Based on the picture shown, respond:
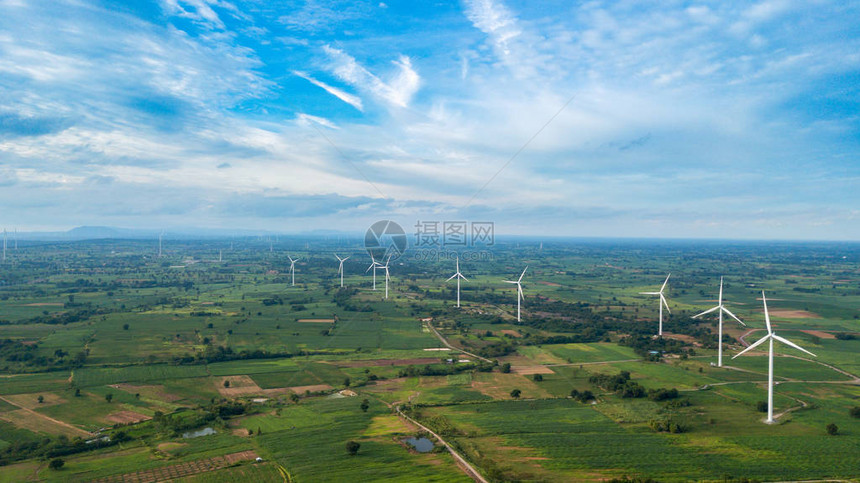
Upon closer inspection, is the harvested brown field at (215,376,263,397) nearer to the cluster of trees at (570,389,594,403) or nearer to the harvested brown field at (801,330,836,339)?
the cluster of trees at (570,389,594,403)

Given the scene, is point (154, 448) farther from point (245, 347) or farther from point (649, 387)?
point (649, 387)

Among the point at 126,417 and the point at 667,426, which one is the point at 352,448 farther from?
the point at 667,426

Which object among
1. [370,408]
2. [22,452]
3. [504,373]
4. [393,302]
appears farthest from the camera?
[393,302]

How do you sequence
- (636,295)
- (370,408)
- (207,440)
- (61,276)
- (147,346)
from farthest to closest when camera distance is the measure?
1. (61,276)
2. (636,295)
3. (147,346)
4. (370,408)
5. (207,440)

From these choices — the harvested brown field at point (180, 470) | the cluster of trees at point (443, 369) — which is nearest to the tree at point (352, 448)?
the harvested brown field at point (180, 470)

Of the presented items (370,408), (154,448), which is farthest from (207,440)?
(370,408)

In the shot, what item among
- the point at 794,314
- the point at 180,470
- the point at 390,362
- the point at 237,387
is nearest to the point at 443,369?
the point at 390,362

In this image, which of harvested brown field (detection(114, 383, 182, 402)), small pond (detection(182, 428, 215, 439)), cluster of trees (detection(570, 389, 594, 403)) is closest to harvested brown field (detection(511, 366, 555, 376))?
cluster of trees (detection(570, 389, 594, 403))
